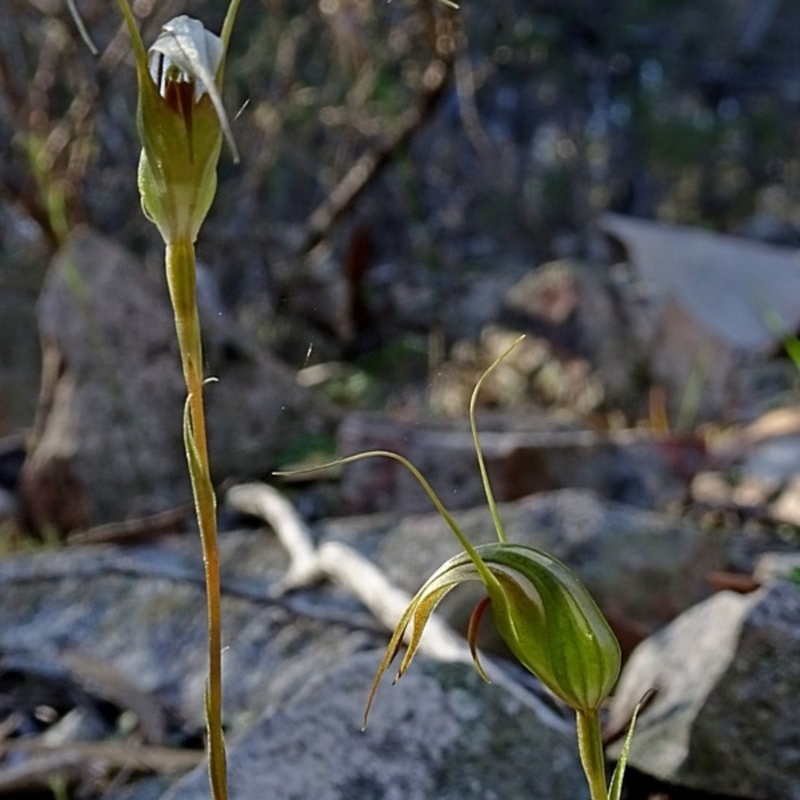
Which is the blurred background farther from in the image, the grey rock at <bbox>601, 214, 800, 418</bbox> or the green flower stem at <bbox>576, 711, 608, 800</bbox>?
the green flower stem at <bbox>576, 711, 608, 800</bbox>

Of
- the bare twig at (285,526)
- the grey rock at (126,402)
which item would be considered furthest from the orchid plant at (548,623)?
the grey rock at (126,402)

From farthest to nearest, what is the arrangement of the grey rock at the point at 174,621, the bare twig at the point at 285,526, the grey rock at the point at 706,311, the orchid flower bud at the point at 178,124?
1. the grey rock at the point at 706,311
2. the bare twig at the point at 285,526
3. the grey rock at the point at 174,621
4. the orchid flower bud at the point at 178,124

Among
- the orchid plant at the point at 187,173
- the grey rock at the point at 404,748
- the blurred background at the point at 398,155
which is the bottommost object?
the blurred background at the point at 398,155

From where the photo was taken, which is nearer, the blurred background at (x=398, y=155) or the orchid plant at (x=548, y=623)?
the orchid plant at (x=548, y=623)

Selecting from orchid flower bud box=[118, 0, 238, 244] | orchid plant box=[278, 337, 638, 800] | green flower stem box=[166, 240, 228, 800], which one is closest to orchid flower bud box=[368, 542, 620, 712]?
orchid plant box=[278, 337, 638, 800]

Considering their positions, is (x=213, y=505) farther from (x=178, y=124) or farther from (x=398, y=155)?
(x=398, y=155)

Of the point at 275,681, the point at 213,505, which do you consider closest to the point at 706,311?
the point at 275,681

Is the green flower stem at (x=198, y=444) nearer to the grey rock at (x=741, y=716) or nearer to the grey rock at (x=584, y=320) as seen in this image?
the grey rock at (x=741, y=716)
